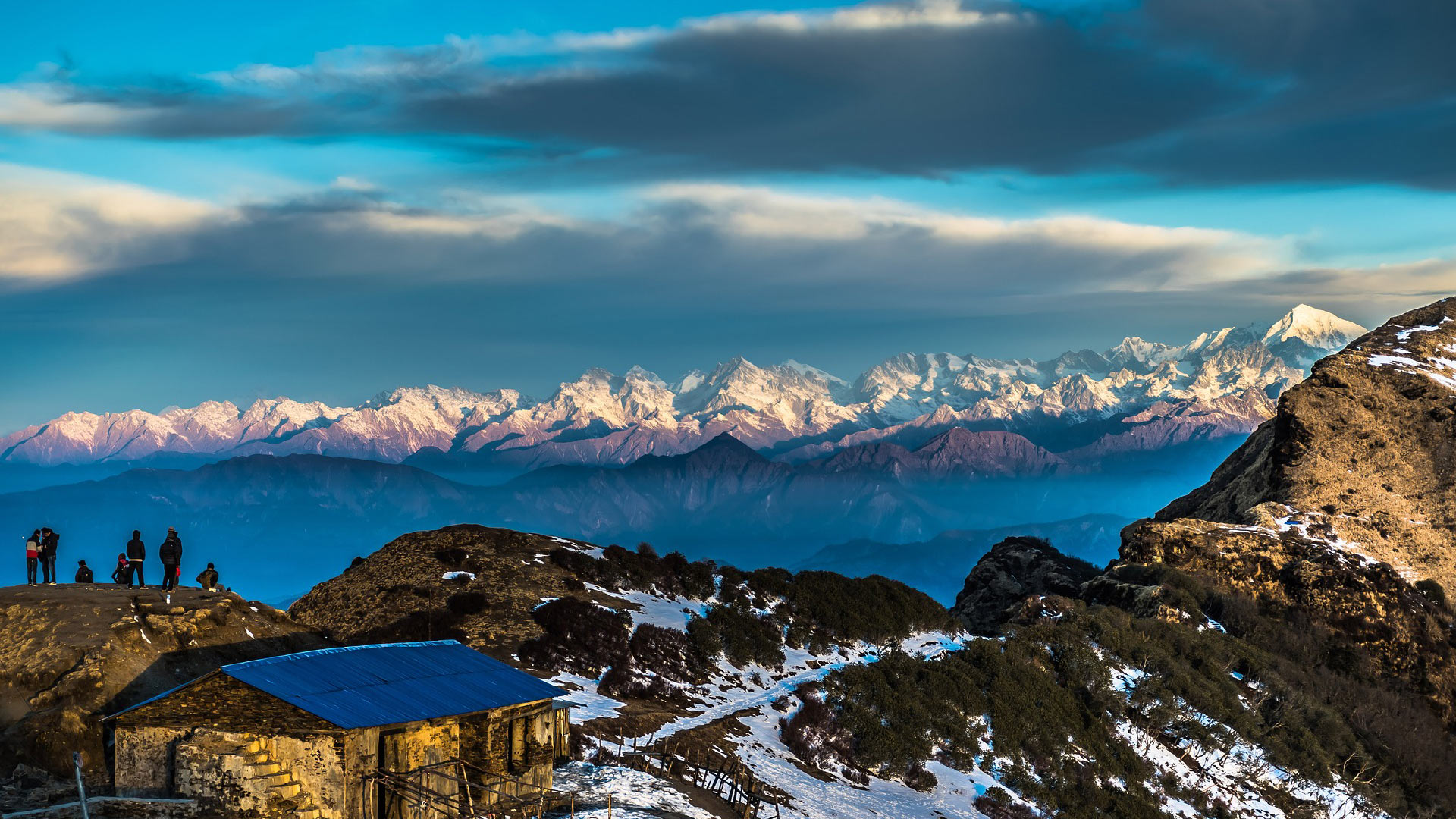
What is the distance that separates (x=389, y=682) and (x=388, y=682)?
Answer: 0.04 m

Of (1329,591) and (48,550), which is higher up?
(48,550)

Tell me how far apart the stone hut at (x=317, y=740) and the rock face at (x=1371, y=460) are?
106m

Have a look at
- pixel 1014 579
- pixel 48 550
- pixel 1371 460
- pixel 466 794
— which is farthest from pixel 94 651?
pixel 1371 460

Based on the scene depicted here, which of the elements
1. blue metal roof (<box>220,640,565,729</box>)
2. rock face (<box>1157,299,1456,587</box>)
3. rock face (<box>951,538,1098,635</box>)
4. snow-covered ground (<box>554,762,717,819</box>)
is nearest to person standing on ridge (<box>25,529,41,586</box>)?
blue metal roof (<box>220,640,565,729</box>)

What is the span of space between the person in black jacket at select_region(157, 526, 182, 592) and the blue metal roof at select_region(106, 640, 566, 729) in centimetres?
1803

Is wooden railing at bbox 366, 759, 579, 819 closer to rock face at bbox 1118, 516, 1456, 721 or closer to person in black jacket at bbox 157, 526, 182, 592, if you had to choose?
person in black jacket at bbox 157, 526, 182, 592

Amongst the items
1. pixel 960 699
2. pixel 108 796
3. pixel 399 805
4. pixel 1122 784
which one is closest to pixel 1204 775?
pixel 1122 784

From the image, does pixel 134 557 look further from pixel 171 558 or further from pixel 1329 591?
pixel 1329 591

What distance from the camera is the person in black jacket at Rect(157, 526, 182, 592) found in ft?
176

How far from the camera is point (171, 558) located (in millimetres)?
53719

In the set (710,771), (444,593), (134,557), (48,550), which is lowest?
(710,771)

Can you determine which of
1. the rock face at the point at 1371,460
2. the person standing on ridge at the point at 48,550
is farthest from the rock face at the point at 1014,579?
the person standing on ridge at the point at 48,550

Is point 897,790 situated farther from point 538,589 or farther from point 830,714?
point 538,589

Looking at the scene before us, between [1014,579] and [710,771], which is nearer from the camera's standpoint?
[710,771]
